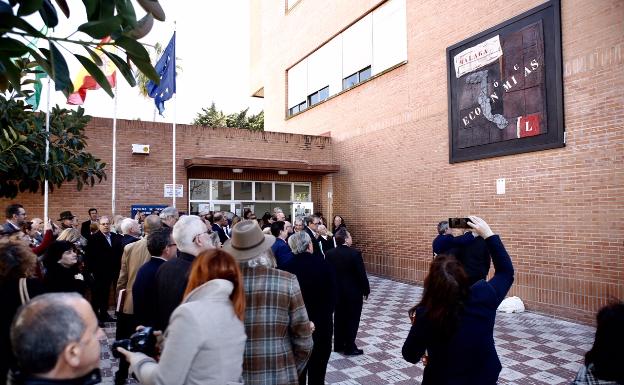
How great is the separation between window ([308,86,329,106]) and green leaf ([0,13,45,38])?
46.9 ft

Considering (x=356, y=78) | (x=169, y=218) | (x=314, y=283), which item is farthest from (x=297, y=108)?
(x=314, y=283)

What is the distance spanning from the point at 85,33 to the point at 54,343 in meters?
1.11

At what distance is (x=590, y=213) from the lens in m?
7.36

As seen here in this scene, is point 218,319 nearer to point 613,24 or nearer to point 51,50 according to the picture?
point 51,50

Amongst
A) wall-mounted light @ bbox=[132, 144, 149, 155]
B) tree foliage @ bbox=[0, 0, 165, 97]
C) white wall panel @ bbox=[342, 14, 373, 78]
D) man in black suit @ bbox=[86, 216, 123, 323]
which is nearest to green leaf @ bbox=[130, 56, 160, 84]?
tree foliage @ bbox=[0, 0, 165, 97]

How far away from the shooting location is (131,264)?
16.0 feet

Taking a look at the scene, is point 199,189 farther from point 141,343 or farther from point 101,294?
point 141,343

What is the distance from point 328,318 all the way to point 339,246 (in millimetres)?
1730

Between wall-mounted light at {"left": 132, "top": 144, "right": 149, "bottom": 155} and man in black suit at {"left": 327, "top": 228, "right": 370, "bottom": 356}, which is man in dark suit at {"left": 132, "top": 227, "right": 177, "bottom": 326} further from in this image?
wall-mounted light at {"left": 132, "top": 144, "right": 149, "bottom": 155}

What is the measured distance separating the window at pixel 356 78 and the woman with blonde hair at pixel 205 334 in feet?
39.6

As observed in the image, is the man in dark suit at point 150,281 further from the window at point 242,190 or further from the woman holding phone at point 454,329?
the window at point 242,190

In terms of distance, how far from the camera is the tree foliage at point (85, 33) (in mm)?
1564

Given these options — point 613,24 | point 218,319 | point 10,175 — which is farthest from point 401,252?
point 218,319

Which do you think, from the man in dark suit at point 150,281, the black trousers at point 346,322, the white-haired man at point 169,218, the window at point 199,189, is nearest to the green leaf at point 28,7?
the man in dark suit at point 150,281
